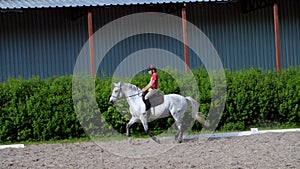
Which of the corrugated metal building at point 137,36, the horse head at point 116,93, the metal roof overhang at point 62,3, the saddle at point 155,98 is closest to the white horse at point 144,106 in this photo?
the horse head at point 116,93

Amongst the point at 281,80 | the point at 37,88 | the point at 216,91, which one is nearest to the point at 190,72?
the point at 216,91

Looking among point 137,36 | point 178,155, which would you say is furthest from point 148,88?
point 137,36

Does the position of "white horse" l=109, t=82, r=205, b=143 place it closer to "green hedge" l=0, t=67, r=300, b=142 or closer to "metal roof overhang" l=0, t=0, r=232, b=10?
"green hedge" l=0, t=67, r=300, b=142

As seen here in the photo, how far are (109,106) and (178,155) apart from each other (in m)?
5.62

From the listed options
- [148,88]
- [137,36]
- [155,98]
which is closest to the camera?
[148,88]

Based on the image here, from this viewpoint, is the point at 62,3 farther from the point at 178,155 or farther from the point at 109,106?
the point at 178,155

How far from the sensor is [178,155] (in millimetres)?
14102

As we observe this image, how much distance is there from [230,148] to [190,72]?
5.74 metres

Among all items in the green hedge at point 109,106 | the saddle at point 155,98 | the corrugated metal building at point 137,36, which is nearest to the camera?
the saddle at point 155,98

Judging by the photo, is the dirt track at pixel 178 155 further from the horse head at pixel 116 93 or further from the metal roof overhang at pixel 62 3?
the metal roof overhang at pixel 62 3

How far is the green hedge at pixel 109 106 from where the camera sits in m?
18.9

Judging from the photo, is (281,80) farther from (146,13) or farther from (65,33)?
(65,33)

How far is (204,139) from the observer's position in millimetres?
17422

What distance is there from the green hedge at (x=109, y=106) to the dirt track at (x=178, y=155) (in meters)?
1.68
